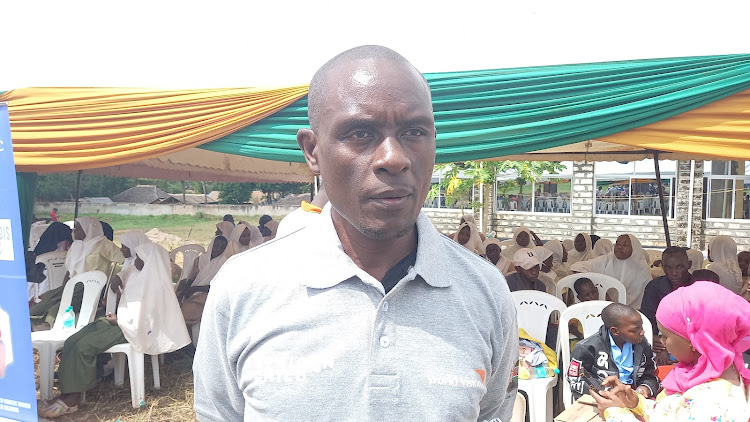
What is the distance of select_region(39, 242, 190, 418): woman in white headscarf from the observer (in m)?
3.96

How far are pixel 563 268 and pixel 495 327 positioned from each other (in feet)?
17.1

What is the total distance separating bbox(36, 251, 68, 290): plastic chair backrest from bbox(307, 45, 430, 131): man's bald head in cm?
624

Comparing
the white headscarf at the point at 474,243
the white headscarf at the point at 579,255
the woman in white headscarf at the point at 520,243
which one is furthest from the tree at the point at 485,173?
the white headscarf at the point at 579,255

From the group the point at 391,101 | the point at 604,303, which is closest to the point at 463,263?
the point at 391,101

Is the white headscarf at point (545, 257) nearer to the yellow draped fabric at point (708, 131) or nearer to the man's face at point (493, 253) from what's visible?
the man's face at point (493, 253)

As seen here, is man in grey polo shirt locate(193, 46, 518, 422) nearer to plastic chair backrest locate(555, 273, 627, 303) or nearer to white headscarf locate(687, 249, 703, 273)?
plastic chair backrest locate(555, 273, 627, 303)

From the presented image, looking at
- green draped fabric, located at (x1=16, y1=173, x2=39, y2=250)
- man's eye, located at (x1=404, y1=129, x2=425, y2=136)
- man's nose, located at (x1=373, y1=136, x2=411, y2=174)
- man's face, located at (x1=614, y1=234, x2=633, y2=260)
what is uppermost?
man's eye, located at (x1=404, y1=129, x2=425, y2=136)

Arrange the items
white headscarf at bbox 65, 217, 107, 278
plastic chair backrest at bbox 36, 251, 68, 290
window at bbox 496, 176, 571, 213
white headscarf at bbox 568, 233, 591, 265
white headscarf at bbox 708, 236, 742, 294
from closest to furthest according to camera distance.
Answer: white headscarf at bbox 708, 236, 742, 294, white headscarf at bbox 65, 217, 107, 278, plastic chair backrest at bbox 36, 251, 68, 290, white headscarf at bbox 568, 233, 591, 265, window at bbox 496, 176, 571, 213

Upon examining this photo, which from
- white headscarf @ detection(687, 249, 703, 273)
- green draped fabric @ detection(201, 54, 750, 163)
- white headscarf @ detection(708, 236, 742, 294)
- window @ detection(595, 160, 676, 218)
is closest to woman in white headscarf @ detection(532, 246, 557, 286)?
white headscarf @ detection(708, 236, 742, 294)

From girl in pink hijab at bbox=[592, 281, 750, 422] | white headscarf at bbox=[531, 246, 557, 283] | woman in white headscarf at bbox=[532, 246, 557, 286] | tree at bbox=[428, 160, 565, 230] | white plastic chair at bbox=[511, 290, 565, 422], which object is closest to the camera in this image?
girl in pink hijab at bbox=[592, 281, 750, 422]

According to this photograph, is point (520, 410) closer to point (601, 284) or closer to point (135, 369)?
point (601, 284)

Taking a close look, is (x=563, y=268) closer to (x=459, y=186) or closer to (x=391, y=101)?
(x=391, y=101)

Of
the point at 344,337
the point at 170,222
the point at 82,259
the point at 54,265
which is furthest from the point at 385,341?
the point at 170,222

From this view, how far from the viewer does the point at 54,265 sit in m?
6.01
